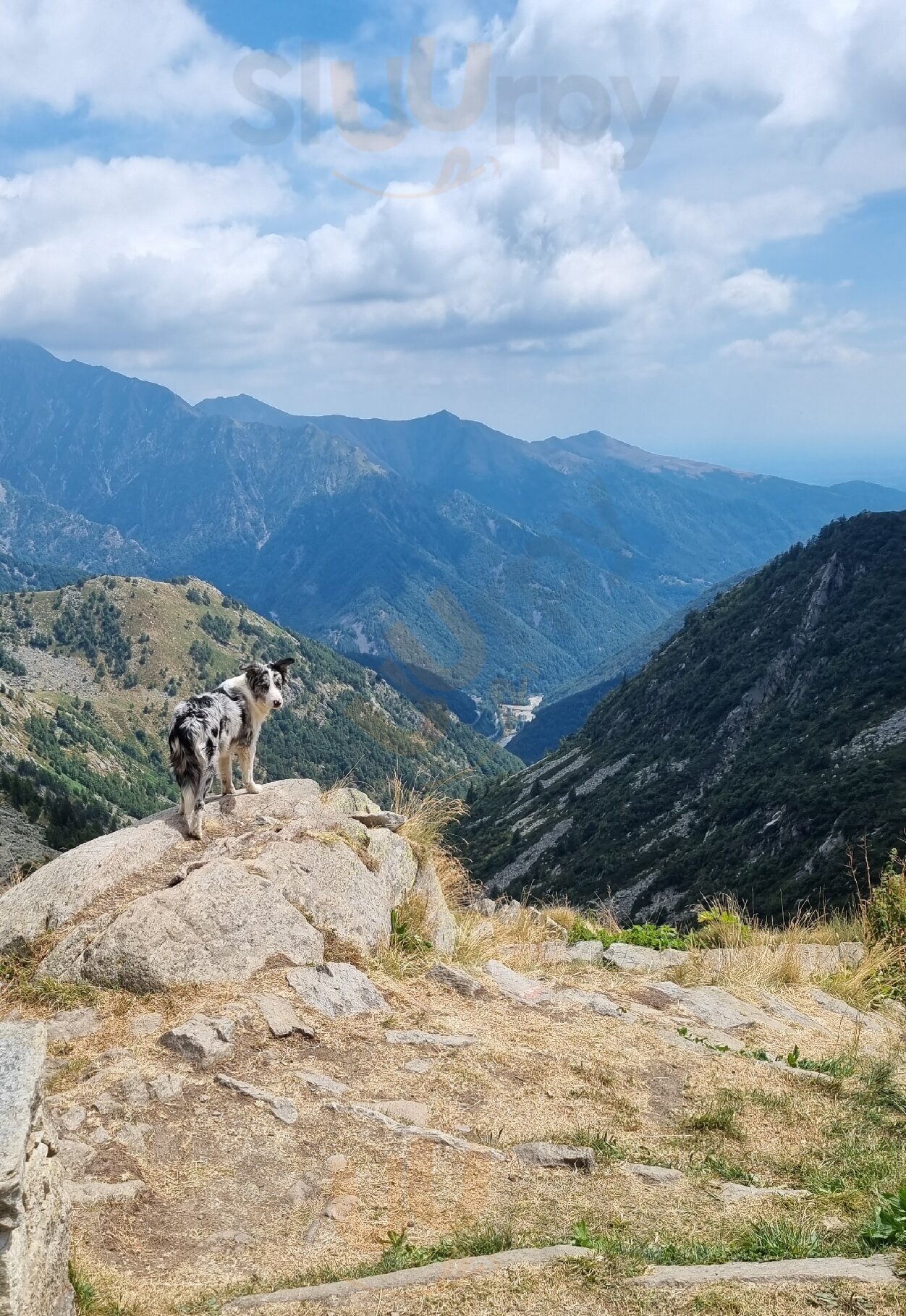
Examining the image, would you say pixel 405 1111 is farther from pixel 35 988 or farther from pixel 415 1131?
pixel 35 988

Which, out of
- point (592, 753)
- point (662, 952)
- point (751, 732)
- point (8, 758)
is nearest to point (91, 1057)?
point (662, 952)

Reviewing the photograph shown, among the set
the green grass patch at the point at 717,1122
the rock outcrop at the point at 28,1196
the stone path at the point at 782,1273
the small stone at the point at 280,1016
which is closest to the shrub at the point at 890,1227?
the stone path at the point at 782,1273

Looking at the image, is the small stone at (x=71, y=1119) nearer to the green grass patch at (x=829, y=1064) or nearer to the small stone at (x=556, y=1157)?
the small stone at (x=556, y=1157)

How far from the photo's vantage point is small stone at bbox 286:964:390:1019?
9648mm

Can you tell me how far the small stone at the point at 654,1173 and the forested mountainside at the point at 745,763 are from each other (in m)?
62.2

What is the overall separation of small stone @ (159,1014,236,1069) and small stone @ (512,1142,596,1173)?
113 inches

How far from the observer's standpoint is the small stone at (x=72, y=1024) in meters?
8.62

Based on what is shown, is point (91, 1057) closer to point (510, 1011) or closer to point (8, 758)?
point (510, 1011)

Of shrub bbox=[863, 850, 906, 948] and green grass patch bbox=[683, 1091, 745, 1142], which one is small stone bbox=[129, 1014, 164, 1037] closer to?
green grass patch bbox=[683, 1091, 745, 1142]

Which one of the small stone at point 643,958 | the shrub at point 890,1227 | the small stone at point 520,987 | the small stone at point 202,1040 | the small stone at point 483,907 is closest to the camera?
the shrub at point 890,1227

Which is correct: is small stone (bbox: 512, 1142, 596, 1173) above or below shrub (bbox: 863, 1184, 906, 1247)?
below

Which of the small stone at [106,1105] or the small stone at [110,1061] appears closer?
the small stone at [106,1105]

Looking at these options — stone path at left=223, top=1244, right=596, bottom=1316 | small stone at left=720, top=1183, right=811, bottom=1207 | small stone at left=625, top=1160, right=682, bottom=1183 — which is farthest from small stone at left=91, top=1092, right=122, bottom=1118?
small stone at left=720, top=1183, right=811, bottom=1207

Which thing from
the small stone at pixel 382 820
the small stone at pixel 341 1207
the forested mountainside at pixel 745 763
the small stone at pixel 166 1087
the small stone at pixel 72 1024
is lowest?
the forested mountainside at pixel 745 763
